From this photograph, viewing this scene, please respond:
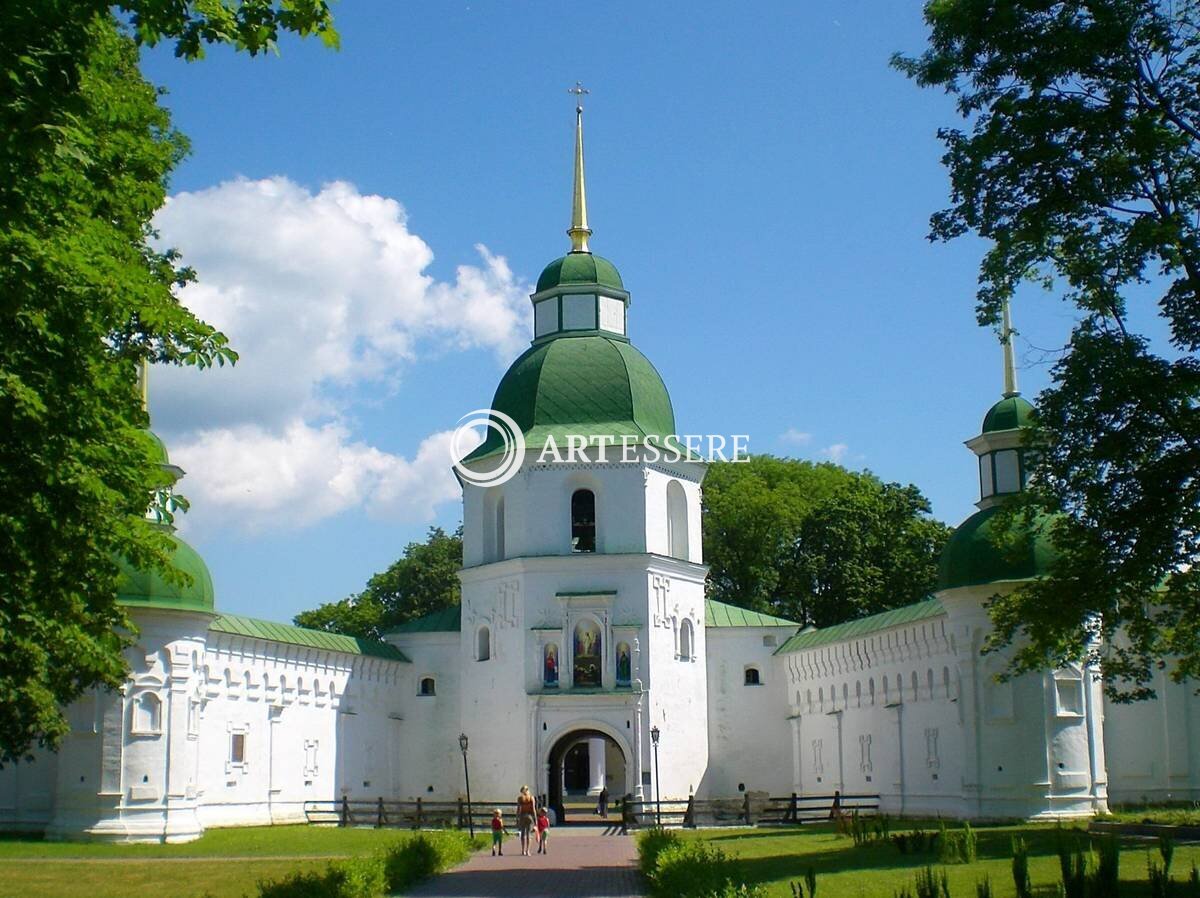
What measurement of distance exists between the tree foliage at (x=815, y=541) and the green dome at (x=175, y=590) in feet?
85.5

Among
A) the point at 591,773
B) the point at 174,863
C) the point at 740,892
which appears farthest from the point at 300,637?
the point at 591,773

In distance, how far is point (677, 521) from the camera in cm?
4009

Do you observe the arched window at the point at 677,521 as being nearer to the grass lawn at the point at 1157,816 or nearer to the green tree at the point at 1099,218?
the grass lawn at the point at 1157,816

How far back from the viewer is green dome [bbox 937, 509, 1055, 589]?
29.7 meters

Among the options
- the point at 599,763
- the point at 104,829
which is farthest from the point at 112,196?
the point at 599,763

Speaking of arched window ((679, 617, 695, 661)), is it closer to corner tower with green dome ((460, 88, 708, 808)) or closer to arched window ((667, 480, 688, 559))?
corner tower with green dome ((460, 88, 708, 808))

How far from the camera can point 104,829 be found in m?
28.1

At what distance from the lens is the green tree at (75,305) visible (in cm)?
931

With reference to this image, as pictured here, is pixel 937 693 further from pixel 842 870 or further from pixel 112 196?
pixel 112 196

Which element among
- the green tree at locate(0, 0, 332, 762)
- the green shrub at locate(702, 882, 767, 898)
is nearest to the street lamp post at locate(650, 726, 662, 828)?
the green tree at locate(0, 0, 332, 762)

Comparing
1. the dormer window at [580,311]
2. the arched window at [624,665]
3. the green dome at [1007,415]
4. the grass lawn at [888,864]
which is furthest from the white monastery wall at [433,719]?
the green dome at [1007,415]

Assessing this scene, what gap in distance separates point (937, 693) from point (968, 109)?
16804 millimetres

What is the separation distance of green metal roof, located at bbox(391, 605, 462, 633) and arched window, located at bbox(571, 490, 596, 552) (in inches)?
182

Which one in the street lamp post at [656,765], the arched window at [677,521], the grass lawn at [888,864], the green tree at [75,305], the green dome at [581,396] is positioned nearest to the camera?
the green tree at [75,305]
